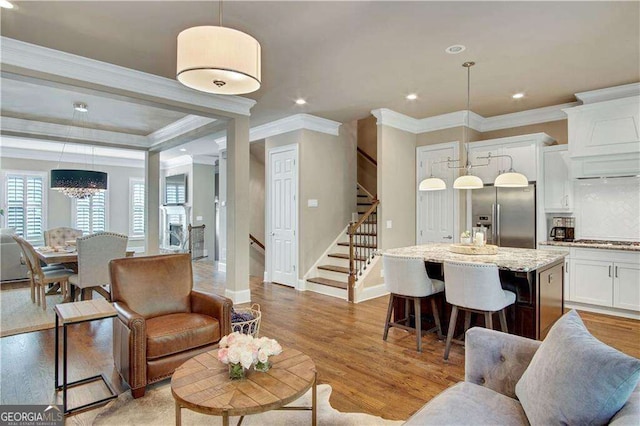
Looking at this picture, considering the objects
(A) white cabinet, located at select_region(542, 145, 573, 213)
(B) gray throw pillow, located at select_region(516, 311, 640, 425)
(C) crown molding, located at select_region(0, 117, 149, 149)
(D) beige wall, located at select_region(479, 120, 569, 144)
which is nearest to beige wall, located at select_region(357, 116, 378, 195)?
(D) beige wall, located at select_region(479, 120, 569, 144)

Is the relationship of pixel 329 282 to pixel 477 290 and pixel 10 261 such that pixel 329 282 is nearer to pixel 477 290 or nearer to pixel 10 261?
pixel 477 290

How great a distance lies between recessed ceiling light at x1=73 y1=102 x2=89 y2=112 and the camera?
17.2ft

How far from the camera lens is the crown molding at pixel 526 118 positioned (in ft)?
17.7

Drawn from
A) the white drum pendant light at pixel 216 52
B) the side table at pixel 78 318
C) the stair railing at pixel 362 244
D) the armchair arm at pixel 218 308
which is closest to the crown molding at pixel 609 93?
the stair railing at pixel 362 244

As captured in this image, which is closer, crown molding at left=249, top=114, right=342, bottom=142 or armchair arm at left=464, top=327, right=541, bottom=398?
armchair arm at left=464, top=327, right=541, bottom=398

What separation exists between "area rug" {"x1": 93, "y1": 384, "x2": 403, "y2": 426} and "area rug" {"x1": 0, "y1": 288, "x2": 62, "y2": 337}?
2.37 metres

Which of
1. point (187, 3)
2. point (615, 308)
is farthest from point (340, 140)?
point (615, 308)

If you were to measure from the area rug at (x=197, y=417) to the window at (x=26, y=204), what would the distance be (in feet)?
29.1

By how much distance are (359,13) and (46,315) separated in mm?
5002

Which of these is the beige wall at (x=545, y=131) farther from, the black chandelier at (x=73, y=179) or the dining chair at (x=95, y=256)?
the black chandelier at (x=73, y=179)

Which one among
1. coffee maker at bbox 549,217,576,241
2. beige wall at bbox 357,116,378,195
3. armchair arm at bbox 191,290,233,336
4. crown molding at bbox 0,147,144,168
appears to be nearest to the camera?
armchair arm at bbox 191,290,233,336

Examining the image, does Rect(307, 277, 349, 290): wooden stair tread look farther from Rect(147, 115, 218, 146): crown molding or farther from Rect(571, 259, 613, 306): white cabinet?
Rect(571, 259, 613, 306): white cabinet

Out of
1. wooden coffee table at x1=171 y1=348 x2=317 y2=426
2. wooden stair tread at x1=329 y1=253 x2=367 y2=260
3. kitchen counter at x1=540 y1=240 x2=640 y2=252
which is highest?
kitchen counter at x1=540 y1=240 x2=640 y2=252

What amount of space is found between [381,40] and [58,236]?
676cm
